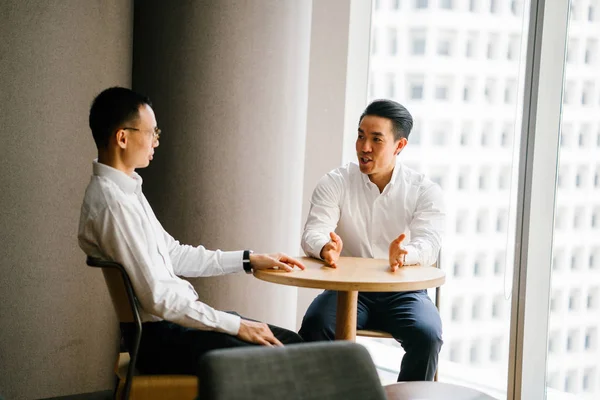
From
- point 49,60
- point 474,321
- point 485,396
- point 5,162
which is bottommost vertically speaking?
point 474,321

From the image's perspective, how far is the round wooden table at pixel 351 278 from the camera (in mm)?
2455

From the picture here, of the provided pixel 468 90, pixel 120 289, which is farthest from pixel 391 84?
pixel 120 289

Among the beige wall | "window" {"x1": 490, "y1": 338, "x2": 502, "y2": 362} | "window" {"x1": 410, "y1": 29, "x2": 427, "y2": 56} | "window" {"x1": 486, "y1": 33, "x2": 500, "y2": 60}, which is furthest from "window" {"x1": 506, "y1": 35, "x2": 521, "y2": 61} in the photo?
the beige wall

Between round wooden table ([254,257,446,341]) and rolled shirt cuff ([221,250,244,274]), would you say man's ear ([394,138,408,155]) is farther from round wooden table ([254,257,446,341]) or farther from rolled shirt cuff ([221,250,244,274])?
rolled shirt cuff ([221,250,244,274])

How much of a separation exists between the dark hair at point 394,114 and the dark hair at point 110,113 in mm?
1253

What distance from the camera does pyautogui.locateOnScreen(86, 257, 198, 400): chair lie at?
216cm

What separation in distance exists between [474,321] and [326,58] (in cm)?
191

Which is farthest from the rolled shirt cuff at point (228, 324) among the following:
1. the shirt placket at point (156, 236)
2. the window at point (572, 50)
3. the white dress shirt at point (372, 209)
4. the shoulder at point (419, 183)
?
the window at point (572, 50)

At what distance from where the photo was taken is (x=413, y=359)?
9.70 ft

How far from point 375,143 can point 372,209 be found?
329 mm

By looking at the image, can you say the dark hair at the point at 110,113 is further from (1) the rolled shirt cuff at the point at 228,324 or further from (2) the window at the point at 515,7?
(2) the window at the point at 515,7

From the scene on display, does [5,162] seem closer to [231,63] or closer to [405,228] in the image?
[231,63]

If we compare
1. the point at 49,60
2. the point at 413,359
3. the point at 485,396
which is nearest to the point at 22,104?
the point at 49,60

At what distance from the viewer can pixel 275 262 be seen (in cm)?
271
